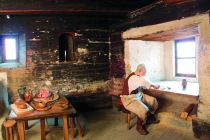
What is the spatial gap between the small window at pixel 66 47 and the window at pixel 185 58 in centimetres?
307

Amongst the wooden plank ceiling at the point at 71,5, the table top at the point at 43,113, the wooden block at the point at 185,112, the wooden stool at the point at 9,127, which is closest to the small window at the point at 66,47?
the wooden plank ceiling at the point at 71,5

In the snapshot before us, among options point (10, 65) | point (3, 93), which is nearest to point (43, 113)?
point (3, 93)

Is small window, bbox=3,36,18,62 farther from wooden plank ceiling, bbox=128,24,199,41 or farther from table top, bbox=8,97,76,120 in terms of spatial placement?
wooden plank ceiling, bbox=128,24,199,41

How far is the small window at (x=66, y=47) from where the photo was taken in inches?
265

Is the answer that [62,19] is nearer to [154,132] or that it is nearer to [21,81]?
[21,81]

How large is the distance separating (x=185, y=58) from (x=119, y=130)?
126 inches

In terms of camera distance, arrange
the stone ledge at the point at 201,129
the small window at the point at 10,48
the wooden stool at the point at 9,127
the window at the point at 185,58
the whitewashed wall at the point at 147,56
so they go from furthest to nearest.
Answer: the window at the point at 185,58 → the small window at the point at 10,48 → the whitewashed wall at the point at 147,56 → the stone ledge at the point at 201,129 → the wooden stool at the point at 9,127

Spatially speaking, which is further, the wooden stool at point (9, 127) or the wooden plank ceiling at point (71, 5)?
the wooden plank ceiling at point (71, 5)

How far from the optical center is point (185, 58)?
22.6 ft

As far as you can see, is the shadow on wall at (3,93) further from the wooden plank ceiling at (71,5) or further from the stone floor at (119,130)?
the wooden plank ceiling at (71,5)

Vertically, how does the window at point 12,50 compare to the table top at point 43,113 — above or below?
above

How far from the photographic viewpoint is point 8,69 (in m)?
6.12

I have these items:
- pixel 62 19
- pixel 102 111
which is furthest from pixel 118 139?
pixel 62 19

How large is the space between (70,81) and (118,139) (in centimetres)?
265
